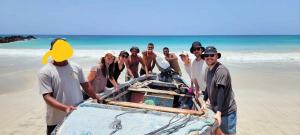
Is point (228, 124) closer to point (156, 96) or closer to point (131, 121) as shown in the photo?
point (131, 121)

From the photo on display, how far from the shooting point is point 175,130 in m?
3.74

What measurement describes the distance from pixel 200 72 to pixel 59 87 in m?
3.13

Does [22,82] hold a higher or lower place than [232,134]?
lower

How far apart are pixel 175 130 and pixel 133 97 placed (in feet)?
9.91

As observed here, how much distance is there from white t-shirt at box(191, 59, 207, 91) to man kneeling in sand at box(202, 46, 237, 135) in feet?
5.93

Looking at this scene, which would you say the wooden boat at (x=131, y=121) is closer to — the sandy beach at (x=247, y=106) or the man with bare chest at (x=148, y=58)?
the sandy beach at (x=247, y=106)

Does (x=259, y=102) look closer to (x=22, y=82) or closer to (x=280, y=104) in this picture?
(x=280, y=104)

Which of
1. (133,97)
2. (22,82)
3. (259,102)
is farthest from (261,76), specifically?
(22,82)

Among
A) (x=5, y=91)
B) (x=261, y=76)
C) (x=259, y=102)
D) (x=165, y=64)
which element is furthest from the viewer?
(x=261, y=76)

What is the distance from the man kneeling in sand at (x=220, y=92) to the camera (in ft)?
12.7

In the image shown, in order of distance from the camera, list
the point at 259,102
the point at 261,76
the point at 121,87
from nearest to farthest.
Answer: the point at 121,87 → the point at 259,102 → the point at 261,76

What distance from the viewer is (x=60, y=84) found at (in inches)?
146

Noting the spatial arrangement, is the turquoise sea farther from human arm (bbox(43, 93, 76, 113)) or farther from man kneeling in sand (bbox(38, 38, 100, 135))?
human arm (bbox(43, 93, 76, 113))

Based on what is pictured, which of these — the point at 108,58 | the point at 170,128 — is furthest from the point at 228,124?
the point at 108,58
